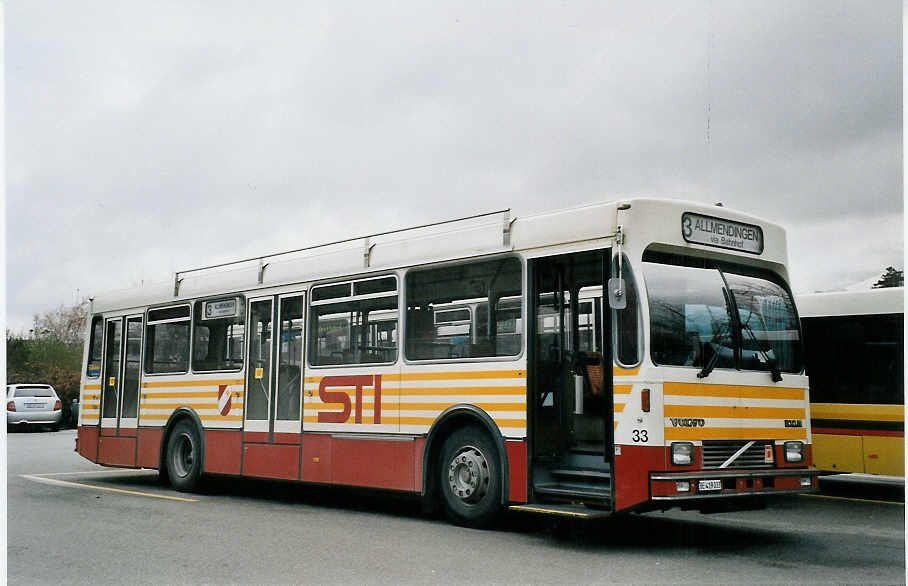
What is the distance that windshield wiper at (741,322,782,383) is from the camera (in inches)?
357

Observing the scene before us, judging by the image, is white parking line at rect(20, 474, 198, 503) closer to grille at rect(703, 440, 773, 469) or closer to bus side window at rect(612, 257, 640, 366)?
bus side window at rect(612, 257, 640, 366)

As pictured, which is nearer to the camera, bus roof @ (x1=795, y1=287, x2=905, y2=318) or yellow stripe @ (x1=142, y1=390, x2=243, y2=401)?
bus roof @ (x1=795, y1=287, x2=905, y2=318)

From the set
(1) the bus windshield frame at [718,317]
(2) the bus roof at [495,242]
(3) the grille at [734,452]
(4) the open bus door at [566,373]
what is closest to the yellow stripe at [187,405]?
(2) the bus roof at [495,242]

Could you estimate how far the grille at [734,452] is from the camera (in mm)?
8438

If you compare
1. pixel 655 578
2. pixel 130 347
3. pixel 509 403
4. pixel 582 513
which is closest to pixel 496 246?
pixel 509 403

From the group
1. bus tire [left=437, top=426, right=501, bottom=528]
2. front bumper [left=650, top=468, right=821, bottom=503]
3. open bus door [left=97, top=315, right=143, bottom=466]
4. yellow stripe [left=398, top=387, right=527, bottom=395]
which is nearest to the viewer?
front bumper [left=650, top=468, right=821, bottom=503]

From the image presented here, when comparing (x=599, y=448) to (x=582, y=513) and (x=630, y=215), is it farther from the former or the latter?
(x=630, y=215)

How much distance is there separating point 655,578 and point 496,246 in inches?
150

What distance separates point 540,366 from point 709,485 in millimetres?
2003

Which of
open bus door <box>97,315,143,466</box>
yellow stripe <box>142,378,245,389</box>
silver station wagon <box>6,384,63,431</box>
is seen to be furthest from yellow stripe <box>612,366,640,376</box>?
silver station wagon <box>6,384,63,431</box>

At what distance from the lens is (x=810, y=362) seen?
1320cm

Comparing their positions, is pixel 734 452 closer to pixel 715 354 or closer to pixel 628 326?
pixel 715 354

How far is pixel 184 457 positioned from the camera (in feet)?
45.6

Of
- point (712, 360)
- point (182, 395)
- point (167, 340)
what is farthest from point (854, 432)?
point (167, 340)
